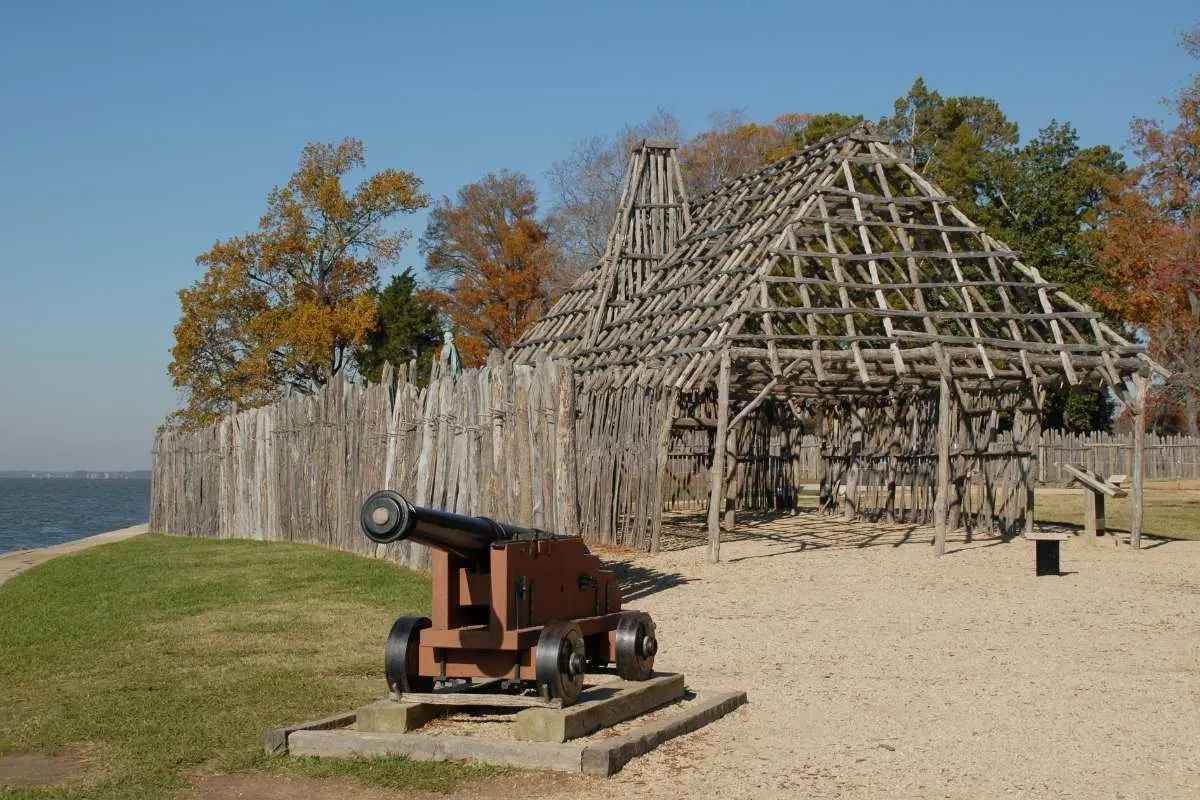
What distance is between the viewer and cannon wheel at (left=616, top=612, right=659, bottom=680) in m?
7.73

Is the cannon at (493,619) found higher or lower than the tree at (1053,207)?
lower

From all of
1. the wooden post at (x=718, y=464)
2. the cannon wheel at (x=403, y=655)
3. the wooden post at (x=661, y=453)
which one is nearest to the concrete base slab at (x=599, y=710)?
the cannon wheel at (x=403, y=655)

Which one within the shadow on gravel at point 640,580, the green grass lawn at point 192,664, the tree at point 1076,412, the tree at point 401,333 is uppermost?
the tree at point 401,333

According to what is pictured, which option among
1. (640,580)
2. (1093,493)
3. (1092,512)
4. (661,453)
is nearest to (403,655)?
(640,580)

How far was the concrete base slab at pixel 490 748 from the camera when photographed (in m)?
6.26

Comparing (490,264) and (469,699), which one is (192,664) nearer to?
(469,699)

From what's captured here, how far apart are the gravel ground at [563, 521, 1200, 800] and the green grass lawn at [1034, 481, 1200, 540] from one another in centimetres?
580

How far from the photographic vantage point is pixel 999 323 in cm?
2098

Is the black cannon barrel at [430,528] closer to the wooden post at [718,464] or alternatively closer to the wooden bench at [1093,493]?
the wooden post at [718,464]

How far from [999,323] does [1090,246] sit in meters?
25.9

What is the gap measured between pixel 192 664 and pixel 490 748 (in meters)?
3.79

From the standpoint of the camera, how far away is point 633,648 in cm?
773

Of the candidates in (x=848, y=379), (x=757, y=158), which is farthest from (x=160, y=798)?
(x=757, y=158)

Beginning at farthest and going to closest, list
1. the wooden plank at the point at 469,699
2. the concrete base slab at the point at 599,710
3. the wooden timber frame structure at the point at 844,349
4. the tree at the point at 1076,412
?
the tree at the point at 1076,412
the wooden timber frame structure at the point at 844,349
the wooden plank at the point at 469,699
the concrete base slab at the point at 599,710
